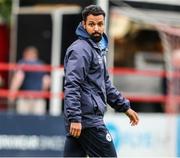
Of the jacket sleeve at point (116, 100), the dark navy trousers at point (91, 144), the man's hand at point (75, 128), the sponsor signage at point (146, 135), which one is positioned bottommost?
the sponsor signage at point (146, 135)

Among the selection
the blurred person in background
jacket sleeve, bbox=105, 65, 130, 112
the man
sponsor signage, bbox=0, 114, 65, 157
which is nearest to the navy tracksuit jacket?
the man

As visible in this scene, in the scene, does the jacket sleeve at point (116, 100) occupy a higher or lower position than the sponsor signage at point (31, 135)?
higher

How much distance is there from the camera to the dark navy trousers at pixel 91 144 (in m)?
6.89

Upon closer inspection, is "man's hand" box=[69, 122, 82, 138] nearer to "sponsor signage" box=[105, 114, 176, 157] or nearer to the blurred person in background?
"sponsor signage" box=[105, 114, 176, 157]

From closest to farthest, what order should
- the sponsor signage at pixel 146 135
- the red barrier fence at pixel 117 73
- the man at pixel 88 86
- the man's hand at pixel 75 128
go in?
the man's hand at pixel 75 128
the man at pixel 88 86
the sponsor signage at pixel 146 135
the red barrier fence at pixel 117 73

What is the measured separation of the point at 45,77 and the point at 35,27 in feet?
4.33

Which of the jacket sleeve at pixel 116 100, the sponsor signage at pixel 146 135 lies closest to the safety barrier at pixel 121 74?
the sponsor signage at pixel 146 135

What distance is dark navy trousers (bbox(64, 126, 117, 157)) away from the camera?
6.89 metres

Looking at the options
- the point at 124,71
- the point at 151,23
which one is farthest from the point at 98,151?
the point at 151,23

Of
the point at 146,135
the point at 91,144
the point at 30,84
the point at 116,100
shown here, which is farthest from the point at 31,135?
the point at 91,144

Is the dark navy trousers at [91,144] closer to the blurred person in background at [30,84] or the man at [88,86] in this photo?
the man at [88,86]

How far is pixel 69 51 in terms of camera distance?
6832 mm

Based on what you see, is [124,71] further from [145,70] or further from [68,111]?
[68,111]

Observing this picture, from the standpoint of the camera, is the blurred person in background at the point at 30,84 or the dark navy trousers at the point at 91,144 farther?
the blurred person in background at the point at 30,84
